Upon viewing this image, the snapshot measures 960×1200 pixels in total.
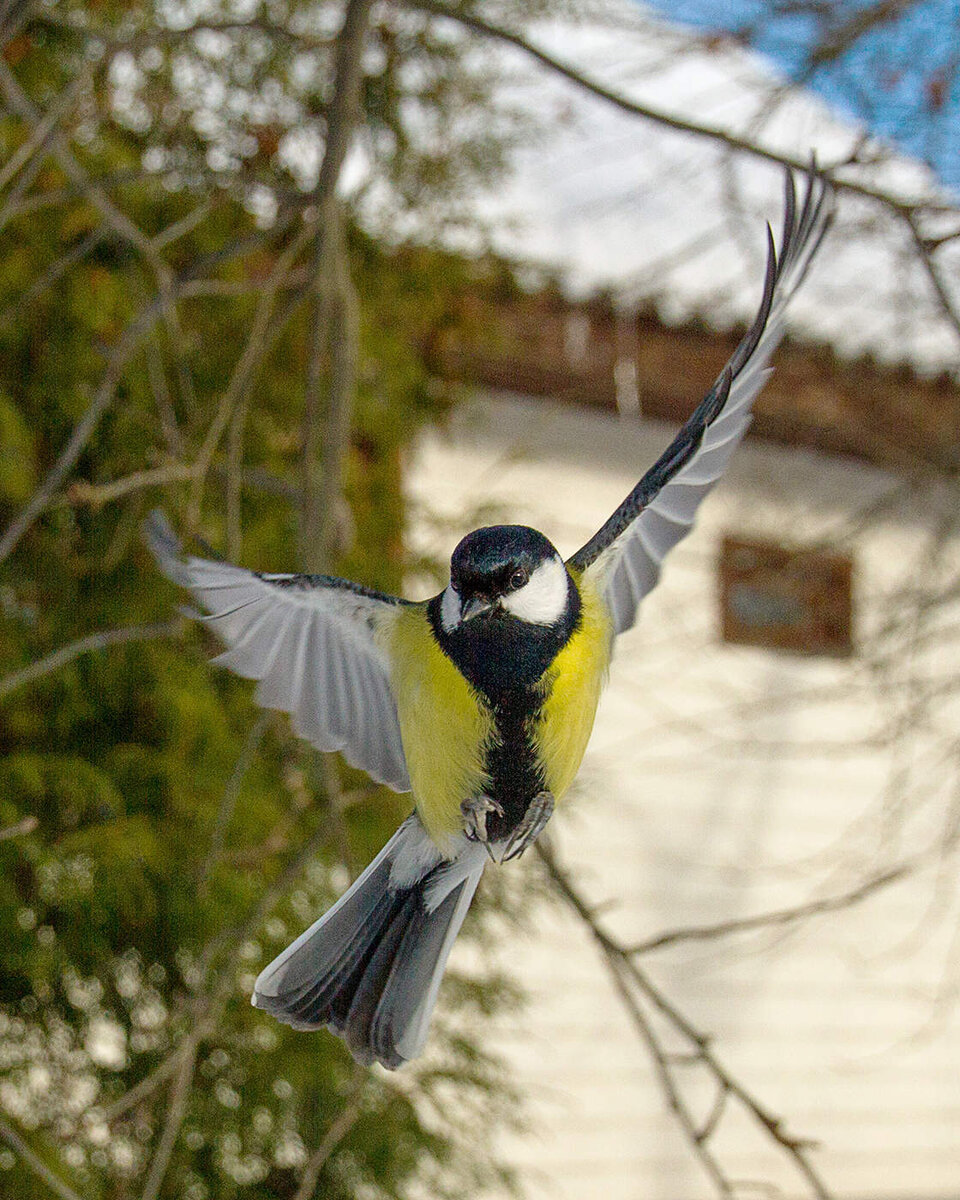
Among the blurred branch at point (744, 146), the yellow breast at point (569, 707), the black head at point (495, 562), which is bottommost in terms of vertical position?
the yellow breast at point (569, 707)

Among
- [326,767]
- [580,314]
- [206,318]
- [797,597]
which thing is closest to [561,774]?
[326,767]

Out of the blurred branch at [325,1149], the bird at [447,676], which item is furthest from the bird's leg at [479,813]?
the blurred branch at [325,1149]

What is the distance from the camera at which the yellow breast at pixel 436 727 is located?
Result: 0.85 meters

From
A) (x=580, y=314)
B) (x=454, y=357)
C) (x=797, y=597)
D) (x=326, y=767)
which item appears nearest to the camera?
(x=326, y=767)

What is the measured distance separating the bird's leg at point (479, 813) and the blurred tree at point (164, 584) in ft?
1.52

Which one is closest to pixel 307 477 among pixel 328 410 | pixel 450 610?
pixel 328 410

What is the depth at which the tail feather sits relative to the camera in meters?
0.94

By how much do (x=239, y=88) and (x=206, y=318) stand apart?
0.38 meters

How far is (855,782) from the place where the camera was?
4.11 meters

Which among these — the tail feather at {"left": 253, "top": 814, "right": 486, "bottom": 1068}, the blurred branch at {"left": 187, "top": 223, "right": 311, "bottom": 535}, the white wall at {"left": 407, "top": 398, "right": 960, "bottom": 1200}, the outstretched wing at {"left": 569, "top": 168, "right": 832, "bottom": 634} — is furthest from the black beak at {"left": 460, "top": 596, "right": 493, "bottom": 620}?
the white wall at {"left": 407, "top": 398, "right": 960, "bottom": 1200}

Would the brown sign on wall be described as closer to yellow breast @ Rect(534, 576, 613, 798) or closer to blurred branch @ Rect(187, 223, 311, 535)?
blurred branch @ Rect(187, 223, 311, 535)

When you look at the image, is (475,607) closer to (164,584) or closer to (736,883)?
(164,584)

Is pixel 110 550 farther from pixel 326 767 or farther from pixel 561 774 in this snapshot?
pixel 561 774

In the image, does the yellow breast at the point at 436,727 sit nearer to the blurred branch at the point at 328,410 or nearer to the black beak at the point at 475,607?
the black beak at the point at 475,607
